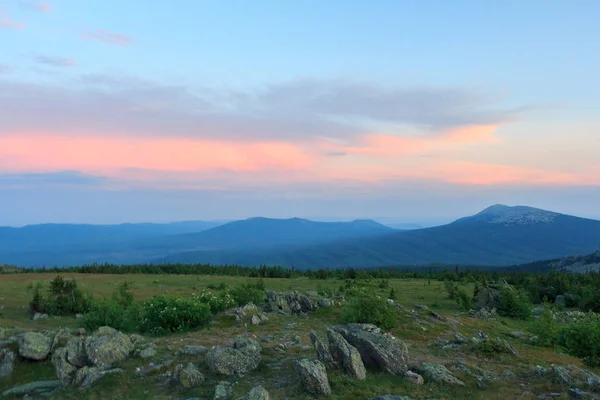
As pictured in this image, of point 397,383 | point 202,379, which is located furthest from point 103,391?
point 397,383

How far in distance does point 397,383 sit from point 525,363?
7.22 m

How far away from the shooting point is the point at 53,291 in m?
31.6

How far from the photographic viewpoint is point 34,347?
18250 mm

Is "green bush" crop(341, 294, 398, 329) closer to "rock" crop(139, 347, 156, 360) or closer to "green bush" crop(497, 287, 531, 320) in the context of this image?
"rock" crop(139, 347, 156, 360)

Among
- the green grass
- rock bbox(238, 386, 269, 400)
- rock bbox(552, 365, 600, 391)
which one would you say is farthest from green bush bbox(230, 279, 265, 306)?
rock bbox(552, 365, 600, 391)

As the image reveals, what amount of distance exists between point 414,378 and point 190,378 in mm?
8032

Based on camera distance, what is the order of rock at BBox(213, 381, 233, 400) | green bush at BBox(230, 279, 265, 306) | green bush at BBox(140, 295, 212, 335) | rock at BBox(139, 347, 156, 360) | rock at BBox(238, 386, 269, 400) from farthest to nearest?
green bush at BBox(230, 279, 265, 306) → green bush at BBox(140, 295, 212, 335) → rock at BBox(139, 347, 156, 360) → rock at BBox(213, 381, 233, 400) → rock at BBox(238, 386, 269, 400)

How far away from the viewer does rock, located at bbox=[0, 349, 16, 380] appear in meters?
17.6

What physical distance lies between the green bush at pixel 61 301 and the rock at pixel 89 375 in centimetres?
1749

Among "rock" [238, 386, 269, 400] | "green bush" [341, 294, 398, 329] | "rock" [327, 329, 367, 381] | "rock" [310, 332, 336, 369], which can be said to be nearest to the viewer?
"rock" [238, 386, 269, 400]

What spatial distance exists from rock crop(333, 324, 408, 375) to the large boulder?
12.5 feet

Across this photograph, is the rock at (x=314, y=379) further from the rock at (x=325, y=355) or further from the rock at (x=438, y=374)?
the rock at (x=438, y=374)

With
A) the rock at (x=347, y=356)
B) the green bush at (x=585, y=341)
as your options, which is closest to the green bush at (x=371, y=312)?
the rock at (x=347, y=356)

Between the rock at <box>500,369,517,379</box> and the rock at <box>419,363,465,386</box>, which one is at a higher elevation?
the rock at <box>419,363,465,386</box>
